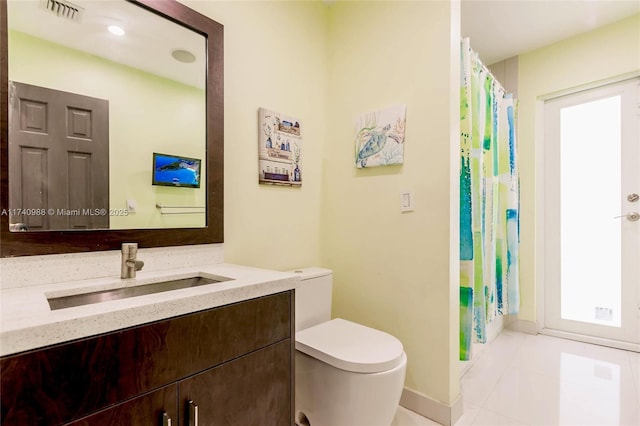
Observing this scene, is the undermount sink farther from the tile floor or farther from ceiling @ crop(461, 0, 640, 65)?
ceiling @ crop(461, 0, 640, 65)

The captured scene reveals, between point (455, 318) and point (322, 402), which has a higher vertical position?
point (455, 318)

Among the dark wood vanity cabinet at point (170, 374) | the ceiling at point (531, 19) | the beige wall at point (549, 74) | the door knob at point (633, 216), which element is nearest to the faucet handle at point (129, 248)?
the dark wood vanity cabinet at point (170, 374)

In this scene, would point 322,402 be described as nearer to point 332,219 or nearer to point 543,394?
point 332,219

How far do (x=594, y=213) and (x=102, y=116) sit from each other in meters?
3.40

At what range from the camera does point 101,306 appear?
2.45ft

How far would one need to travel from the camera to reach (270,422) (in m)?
1.05

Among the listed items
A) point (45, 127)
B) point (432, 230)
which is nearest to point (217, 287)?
point (45, 127)

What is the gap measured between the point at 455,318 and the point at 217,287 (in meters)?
1.26

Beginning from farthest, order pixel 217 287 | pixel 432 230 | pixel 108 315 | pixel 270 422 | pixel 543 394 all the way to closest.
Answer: pixel 543 394, pixel 432 230, pixel 270 422, pixel 217 287, pixel 108 315

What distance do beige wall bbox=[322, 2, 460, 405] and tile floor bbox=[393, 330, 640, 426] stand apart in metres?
0.28

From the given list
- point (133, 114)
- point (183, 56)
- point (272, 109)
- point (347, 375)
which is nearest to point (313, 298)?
point (347, 375)

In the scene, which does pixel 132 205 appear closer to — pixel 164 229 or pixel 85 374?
pixel 164 229

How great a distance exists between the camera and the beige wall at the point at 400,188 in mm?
1583

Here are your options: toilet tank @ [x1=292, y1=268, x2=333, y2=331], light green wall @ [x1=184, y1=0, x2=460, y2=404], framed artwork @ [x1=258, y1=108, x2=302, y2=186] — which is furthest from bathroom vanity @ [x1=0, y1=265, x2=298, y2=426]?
framed artwork @ [x1=258, y1=108, x2=302, y2=186]
